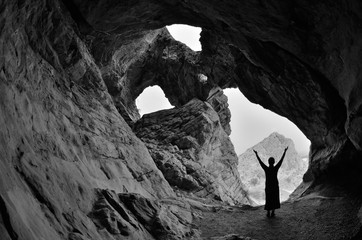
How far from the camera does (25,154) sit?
9078 mm

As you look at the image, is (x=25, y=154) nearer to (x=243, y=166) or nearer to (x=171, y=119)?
(x=171, y=119)

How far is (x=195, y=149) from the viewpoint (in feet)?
103

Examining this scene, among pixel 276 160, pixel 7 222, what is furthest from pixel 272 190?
pixel 276 160

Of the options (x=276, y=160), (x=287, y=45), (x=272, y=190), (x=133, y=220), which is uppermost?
(x=276, y=160)

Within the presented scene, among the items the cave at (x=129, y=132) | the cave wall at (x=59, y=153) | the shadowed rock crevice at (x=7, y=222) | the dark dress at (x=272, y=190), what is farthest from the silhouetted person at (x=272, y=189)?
the shadowed rock crevice at (x=7, y=222)

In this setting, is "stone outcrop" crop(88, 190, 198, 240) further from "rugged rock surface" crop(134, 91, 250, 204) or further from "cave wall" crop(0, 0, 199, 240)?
"rugged rock surface" crop(134, 91, 250, 204)

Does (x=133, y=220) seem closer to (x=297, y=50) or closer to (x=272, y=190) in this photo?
(x=272, y=190)

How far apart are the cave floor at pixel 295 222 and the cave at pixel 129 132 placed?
8cm

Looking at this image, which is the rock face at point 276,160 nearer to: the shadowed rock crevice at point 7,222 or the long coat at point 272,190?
the long coat at point 272,190

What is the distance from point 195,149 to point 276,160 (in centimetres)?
A: 10116

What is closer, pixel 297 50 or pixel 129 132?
pixel 297 50

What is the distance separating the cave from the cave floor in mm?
79

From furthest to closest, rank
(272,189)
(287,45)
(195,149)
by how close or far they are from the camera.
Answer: (195,149), (287,45), (272,189)

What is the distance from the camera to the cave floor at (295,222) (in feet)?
39.6
